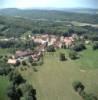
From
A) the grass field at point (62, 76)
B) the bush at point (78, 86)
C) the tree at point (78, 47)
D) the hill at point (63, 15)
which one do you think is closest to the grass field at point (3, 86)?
the grass field at point (62, 76)

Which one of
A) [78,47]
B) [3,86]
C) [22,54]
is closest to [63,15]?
[78,47]

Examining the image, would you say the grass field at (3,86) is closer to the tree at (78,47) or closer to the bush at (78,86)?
the bush at (78,86)

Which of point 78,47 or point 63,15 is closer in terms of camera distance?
point 78,47

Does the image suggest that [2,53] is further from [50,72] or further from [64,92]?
[64,92]

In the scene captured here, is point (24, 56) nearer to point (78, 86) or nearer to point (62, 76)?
point (62, 76)

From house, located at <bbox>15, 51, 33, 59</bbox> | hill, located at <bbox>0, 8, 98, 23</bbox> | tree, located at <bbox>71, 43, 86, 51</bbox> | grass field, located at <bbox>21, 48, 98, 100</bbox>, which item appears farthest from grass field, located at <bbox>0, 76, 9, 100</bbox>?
hill, located at <bbox>0, 8, 98, 23</bbox>

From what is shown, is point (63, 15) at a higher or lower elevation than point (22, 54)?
lower

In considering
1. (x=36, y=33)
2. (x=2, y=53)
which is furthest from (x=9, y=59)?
(x=36, y=33)

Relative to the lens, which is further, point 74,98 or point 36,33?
point 36,33
